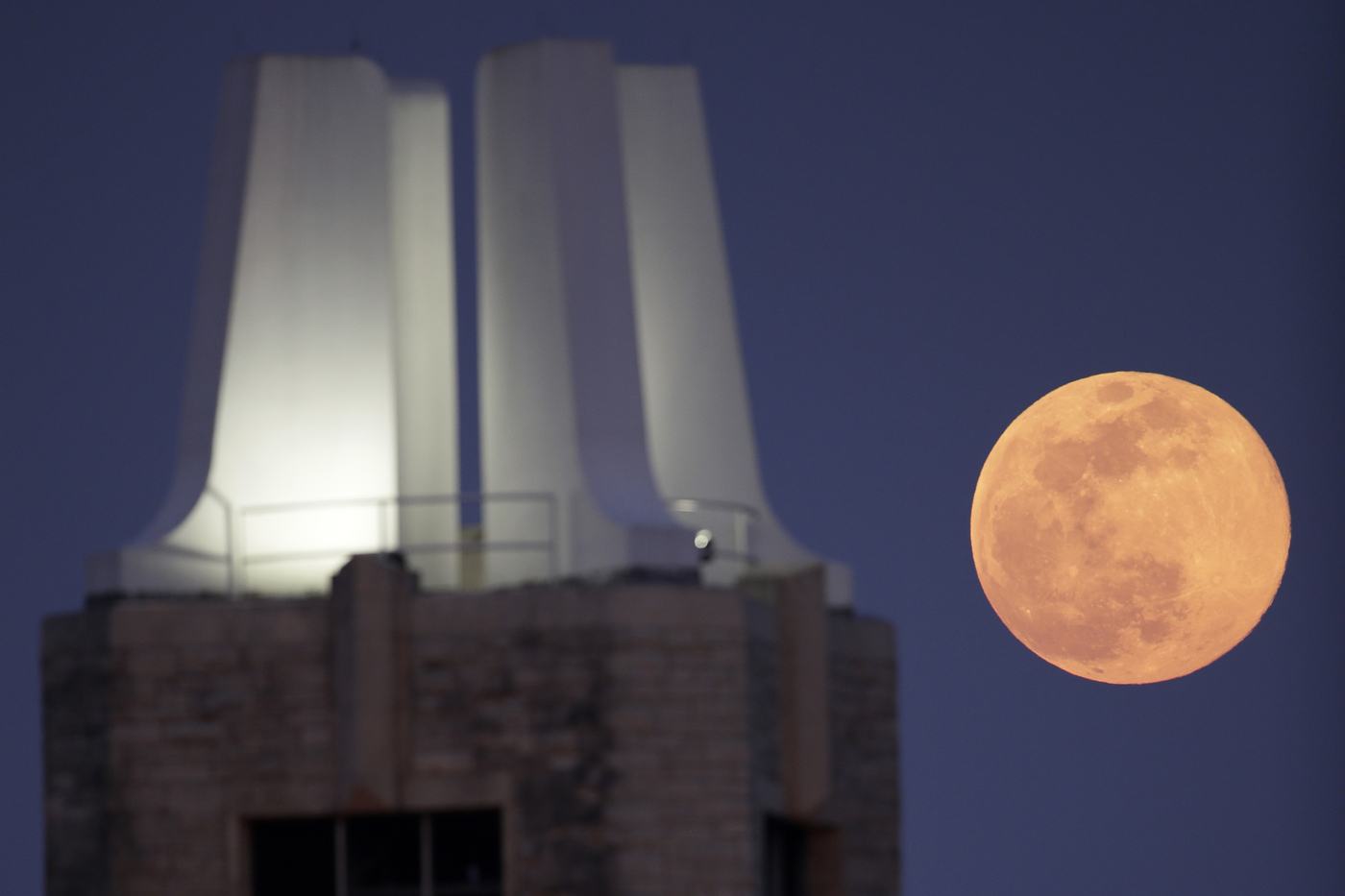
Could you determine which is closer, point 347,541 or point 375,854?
point 375,854

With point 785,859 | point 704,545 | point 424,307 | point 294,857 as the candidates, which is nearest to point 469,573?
point 704,545

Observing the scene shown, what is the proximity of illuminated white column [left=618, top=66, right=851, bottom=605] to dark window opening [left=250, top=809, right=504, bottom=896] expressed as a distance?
4928 millimetres

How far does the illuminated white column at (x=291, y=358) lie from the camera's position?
30.7 meters

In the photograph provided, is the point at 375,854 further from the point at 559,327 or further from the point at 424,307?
the point at 424,307

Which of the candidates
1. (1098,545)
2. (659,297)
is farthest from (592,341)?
Answer: (1098,545)

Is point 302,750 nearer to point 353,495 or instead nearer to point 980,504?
point 353,495

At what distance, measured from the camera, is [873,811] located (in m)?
32.2

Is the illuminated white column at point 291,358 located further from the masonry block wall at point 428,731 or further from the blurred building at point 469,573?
the masonry block wall at point 428,731

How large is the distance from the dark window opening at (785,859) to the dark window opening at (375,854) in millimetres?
3022

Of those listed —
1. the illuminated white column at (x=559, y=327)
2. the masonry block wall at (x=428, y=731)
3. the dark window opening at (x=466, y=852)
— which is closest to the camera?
the masonry block wall at (x=428, y=731)

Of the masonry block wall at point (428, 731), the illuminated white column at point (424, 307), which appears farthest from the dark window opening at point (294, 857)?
the illuminated white column at point (424, 307)

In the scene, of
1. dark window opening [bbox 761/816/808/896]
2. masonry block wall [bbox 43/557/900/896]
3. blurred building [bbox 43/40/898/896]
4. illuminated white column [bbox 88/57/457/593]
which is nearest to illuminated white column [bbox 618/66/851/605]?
blurred building [bbox 43/40/898/896]

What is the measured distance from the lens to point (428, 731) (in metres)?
29.0

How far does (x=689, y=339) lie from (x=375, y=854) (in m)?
6.89
